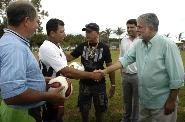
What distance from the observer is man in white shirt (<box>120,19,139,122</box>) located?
577cm

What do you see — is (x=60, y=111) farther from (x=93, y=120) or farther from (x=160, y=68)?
(x=160, y=68)

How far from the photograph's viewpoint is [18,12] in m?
2.54

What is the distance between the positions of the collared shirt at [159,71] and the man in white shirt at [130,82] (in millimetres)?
1790

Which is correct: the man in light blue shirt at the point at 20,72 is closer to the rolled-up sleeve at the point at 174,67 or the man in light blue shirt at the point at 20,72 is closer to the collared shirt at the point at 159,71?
the collared shirt at the point at 159,71

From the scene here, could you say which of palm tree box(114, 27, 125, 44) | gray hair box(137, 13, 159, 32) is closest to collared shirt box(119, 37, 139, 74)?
gray hair box(137, 13, 159, 32)

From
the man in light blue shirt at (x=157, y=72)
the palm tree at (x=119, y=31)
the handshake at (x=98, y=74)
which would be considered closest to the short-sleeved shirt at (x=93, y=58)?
the handshake at (x=98, y=74)

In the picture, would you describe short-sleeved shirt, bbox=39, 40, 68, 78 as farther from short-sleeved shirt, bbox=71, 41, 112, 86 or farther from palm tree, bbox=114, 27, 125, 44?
palm tree, bbox=114, 27, 125, 44

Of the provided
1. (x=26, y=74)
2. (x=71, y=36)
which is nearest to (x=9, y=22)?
(x=26, y=74)

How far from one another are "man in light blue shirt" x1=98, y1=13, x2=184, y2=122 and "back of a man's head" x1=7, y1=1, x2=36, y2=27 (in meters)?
2.21

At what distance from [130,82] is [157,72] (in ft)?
7.15

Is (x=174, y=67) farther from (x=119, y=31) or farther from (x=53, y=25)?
(x=119, y=31)

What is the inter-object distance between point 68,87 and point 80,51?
212cm

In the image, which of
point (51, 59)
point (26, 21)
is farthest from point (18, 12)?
point (51, 59)

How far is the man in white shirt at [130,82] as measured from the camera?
5.77 meters
